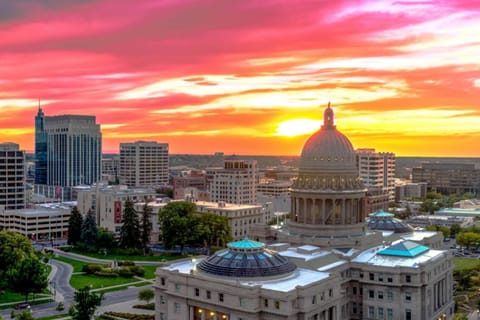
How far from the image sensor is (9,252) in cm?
10825

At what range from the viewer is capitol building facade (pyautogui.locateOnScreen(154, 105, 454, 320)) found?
234ft

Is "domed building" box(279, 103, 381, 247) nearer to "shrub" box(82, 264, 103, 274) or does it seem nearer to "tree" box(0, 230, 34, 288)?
"shrub" box(82, 264, 103, 274)

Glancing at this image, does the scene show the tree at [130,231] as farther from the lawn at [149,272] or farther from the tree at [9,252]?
the tree at [9,252]

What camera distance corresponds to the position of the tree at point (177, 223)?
142m

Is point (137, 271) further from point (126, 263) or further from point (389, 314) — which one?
point (389, 314)

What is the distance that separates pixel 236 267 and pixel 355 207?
3516cm

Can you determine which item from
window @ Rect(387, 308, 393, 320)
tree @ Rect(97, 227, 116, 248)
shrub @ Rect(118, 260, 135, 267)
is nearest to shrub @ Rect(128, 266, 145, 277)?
shrub @ Rect(118, 260, 135, 267)

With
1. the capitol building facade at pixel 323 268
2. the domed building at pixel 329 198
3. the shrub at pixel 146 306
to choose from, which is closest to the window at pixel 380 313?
the capitol building facade at pixel 323 268

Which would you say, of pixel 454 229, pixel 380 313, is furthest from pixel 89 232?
pixel 454 229

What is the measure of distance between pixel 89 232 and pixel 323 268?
291ft

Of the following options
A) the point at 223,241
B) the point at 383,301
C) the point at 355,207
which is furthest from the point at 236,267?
the point at 223,241

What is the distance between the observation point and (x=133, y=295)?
348 feet

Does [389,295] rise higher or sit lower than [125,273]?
higher

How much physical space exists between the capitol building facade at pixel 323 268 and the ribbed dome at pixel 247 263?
141 mm
